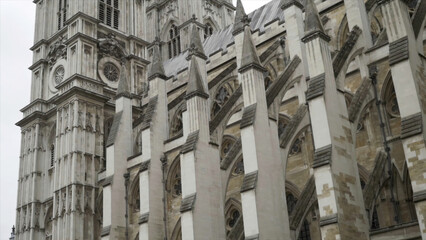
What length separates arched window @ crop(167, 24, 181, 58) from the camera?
4556cm

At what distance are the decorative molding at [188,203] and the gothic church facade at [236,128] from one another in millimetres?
83

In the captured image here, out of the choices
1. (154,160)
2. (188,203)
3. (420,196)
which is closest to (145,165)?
(154,160)

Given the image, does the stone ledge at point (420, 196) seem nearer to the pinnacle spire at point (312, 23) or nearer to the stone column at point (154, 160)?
the pinnacle spire at point (312, 23)

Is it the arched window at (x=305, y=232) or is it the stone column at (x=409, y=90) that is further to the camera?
the arched window at (x=305, y=232)

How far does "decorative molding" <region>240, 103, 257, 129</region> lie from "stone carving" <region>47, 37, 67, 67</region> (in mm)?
19074

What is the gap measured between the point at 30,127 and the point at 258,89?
20646 mm

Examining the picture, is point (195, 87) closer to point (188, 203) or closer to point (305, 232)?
point (188, 203)

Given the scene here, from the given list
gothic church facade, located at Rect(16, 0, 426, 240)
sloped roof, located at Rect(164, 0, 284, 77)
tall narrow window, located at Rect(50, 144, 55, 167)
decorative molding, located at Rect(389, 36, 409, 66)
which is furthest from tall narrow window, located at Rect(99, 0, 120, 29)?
decorative molding, located at Rect(389, 36, 409, 66)

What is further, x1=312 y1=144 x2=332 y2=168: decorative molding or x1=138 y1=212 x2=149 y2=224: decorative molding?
x1=138 y1=212 x2=149 y2=224: decorative molding

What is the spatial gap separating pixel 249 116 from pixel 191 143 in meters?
3.33

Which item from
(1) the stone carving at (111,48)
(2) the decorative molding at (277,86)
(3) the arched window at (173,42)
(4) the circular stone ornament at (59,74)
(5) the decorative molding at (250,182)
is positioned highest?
(3) the arched window at (173,42)

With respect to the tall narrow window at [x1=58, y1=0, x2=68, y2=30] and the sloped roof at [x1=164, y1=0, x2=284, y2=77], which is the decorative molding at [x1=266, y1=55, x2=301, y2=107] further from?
the tall narrow window at [x1=58, y1=0, x2=68, y2=30]

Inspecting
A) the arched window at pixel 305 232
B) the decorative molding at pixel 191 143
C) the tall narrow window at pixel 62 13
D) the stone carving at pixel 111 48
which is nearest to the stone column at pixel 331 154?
the arched window at pixel 305 232

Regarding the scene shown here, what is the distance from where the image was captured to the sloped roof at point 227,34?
108ft
